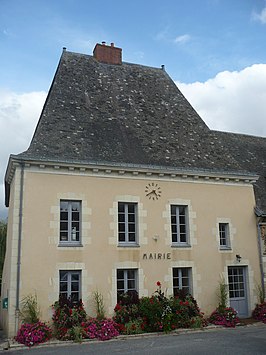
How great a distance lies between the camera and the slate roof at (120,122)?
40.2ft

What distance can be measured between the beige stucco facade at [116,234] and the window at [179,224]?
0.24m

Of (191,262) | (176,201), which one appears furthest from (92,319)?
(176,201)

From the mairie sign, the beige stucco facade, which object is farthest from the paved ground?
the mairie sign

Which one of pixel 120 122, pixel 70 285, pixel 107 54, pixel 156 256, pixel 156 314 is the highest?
pixel 107 54

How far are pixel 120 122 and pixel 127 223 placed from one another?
3981mm

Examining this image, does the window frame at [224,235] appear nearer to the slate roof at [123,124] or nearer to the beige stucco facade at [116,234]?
the beige stucco facade at [116,234]

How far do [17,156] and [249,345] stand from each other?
774cm

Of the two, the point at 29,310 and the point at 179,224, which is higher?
the point at 179,224

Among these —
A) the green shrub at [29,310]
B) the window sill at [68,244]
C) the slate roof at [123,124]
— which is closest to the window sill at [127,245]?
the window sill at [68,244]

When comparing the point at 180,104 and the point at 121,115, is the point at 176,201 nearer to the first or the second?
the point at 121,115

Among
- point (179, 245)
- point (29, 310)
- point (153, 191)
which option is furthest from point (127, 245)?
point (29, 310)

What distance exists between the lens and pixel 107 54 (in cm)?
1656

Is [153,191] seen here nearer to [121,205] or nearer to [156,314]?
[121,205]

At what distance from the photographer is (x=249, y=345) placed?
29.0 ft
